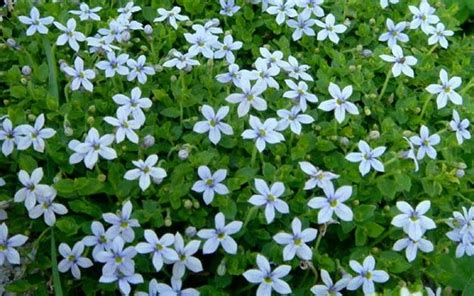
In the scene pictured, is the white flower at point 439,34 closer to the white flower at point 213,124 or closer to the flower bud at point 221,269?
the white flower at point 213,124

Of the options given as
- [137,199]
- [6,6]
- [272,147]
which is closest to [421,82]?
[272,147]

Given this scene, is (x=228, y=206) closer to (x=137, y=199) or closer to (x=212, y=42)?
(x=137, y=199)

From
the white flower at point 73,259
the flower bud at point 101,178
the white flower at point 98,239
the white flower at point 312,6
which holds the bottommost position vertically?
the white flower at point 73,259

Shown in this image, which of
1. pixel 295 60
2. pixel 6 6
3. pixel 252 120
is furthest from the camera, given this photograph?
pixel 6 6

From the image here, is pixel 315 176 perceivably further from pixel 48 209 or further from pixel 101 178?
pixel 48 209

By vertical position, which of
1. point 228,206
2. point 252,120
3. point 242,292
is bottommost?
point 242,292

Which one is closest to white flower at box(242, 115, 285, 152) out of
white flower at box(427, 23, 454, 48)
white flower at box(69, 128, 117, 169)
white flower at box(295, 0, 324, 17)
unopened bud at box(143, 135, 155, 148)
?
unopened bud at box(143, 135, 155, 148)

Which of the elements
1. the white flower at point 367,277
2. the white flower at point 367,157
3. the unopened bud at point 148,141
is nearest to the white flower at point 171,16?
the unopened bud at point 148,141

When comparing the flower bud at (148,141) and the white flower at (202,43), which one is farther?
the white flower at (202,43)
